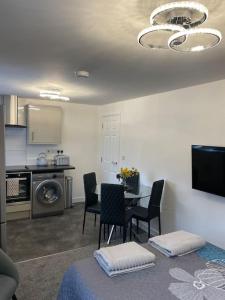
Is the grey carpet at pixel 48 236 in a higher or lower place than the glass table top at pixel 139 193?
lower

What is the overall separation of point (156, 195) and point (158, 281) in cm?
207

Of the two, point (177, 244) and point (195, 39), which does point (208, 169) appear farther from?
point (195, 39)

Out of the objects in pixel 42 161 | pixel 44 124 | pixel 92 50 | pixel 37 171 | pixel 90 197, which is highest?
pixel 92 50

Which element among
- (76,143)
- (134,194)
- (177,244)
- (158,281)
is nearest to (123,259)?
(158,281)

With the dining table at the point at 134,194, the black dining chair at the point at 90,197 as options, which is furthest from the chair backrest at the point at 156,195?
the black dining chair at the point at 90,197

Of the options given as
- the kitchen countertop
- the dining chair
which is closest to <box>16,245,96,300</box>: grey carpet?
the dining chair

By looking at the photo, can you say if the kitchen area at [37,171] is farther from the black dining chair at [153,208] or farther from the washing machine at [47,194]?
the black dining chair at [153,208]

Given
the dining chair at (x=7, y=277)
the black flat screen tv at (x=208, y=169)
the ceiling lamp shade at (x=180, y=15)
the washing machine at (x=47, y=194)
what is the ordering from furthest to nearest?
the washing machine at (x=47, y=194), the black flat screen tv at (x=208, y=169), the dining chair at (x=7, y=277), the ceiling lamp shade at (x=180, y=15)

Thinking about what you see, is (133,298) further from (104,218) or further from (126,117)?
(126,117)

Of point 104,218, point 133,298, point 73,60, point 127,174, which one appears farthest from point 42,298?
point 73,60

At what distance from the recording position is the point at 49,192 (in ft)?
15.8

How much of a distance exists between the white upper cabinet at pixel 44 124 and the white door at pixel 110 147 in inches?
42.0

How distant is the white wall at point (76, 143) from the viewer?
5133 millimetres

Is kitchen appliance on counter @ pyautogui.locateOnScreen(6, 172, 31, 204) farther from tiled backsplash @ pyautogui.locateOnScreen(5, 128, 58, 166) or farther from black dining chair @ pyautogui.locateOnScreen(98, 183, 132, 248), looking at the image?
black dining chair @ pyautogui.locateOnScreen(98, 183, 132, 248)
